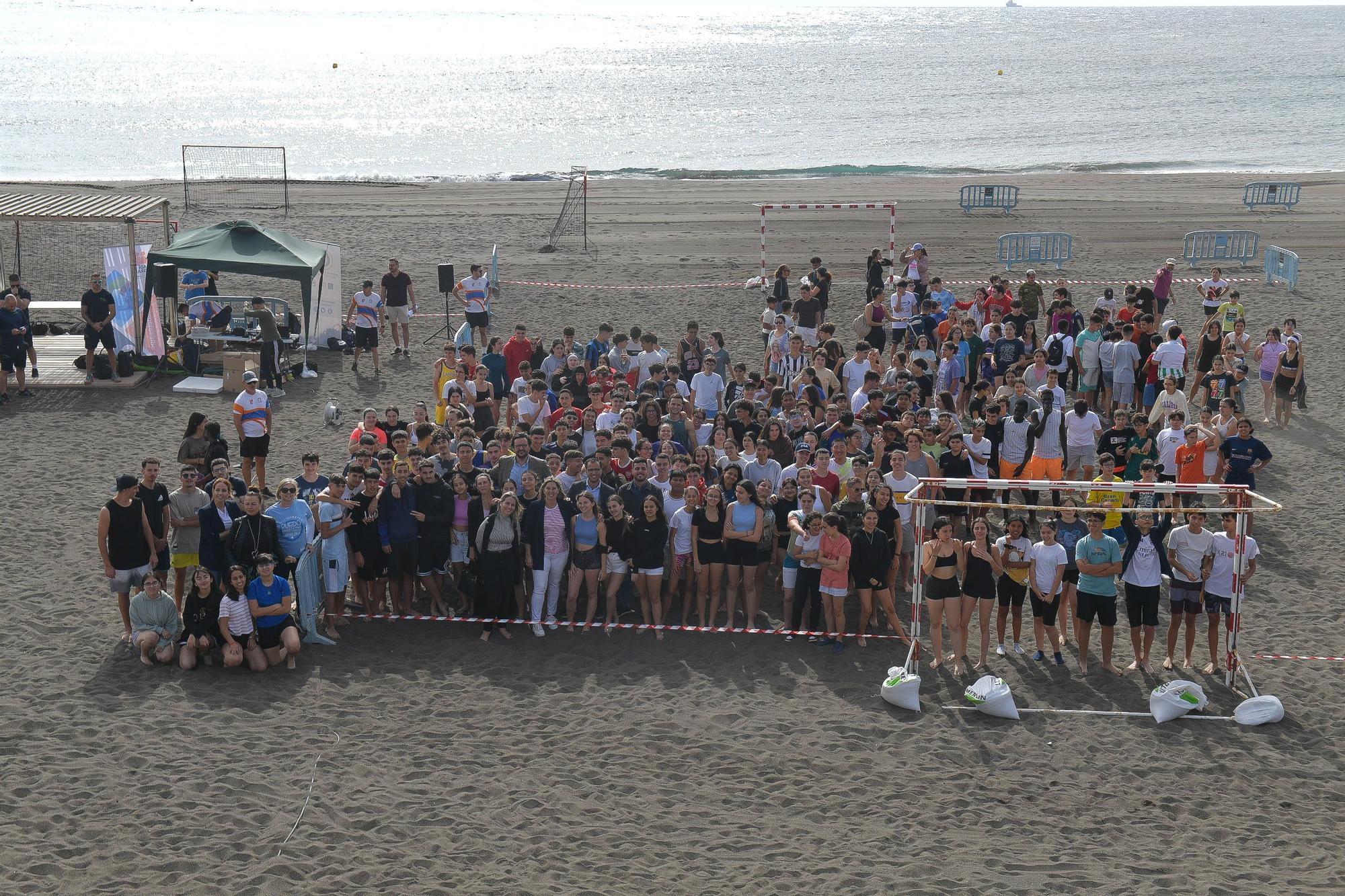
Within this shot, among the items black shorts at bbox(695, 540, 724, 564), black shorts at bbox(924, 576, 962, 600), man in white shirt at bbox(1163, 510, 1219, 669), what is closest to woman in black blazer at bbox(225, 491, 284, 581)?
black shorts at bbox(695, 540, 724, 564)

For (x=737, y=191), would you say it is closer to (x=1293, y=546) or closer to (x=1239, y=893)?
(x=1293, y=546)

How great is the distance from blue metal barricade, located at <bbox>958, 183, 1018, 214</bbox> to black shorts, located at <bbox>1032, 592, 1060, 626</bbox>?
945 inches

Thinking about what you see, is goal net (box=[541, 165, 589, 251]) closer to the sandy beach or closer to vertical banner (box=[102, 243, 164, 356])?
vertical banner (box=[102, 243, 164, 356])

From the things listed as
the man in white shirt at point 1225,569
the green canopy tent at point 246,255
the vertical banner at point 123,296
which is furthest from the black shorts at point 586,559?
the vertical banner at point 123,296

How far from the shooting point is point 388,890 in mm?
7656

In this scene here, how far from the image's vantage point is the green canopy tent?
19.0 m

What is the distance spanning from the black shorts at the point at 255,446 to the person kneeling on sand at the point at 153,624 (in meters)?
3.74

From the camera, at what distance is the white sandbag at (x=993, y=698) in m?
9.66

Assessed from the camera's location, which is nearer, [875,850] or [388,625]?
[875,850]

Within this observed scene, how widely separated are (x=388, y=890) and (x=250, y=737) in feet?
7.21

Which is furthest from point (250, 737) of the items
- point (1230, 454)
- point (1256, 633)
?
point (1230, 454)

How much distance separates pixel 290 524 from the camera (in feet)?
35.0

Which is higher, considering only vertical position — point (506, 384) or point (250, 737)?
point (506, 384)

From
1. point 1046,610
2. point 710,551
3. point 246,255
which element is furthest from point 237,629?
point 246,255
